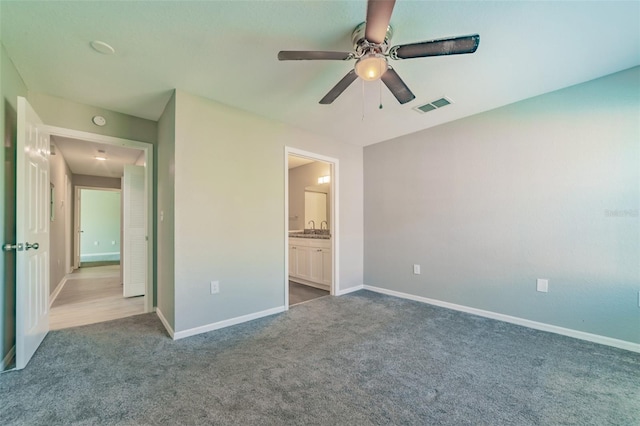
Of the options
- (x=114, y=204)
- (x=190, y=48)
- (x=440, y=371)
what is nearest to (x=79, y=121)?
(x=190, y=48)

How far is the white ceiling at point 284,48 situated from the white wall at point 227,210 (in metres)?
0.33

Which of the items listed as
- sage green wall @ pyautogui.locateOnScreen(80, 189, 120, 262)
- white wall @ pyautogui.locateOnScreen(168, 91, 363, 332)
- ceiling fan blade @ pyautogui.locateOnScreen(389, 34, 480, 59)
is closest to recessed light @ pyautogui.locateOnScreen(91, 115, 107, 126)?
white wall @ pyautogui.locateOnScreen(168, 91, 363, 332)

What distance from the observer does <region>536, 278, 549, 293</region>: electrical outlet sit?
2.72 meters

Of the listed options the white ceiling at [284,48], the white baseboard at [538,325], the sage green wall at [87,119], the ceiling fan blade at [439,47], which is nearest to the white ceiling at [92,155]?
the sage green wall at [87,119]

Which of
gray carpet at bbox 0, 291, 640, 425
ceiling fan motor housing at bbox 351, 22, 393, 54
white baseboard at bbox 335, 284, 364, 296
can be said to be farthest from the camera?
white baseboard at bbox 335, 284, 364, 296

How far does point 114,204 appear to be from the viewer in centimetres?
889

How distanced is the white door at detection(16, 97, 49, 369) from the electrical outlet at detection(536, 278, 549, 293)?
4.50m

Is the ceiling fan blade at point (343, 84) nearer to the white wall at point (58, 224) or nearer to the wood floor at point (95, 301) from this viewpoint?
the wood floor at point (95, 301)

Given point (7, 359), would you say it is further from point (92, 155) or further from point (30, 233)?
point (92, 155)

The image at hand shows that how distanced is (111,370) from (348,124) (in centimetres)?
335

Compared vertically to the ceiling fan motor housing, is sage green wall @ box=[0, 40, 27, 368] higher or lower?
lower

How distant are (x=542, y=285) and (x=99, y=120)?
5011 millimetres

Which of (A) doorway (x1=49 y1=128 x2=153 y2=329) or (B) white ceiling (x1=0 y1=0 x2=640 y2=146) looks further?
(A) doorway (x1=49 y1=128 x2=153 y2=329)

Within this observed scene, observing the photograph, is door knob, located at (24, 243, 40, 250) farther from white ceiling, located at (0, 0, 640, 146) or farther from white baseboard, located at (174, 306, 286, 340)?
white ceiling, located at (0, 0, 640, 146)
